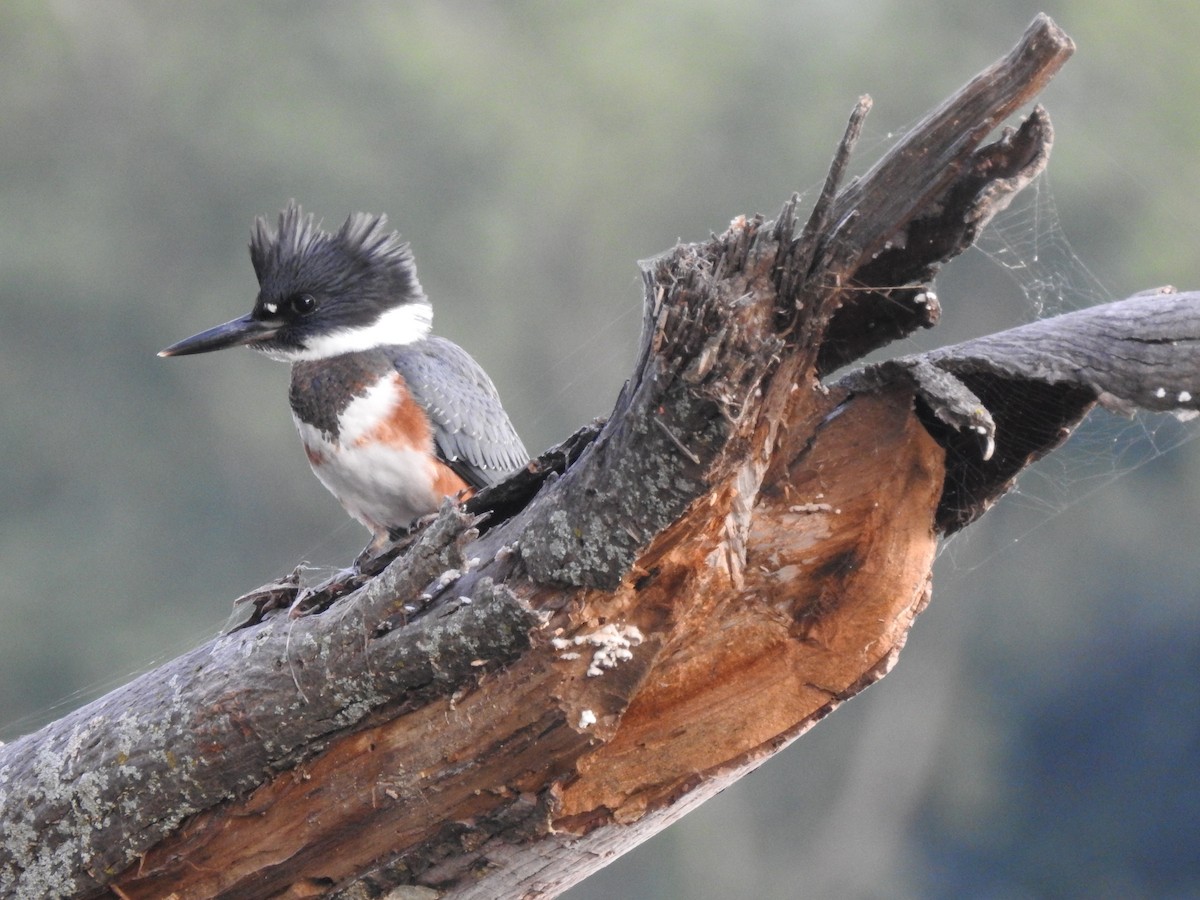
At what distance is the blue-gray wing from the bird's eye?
0.15 m

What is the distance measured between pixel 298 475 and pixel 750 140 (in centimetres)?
174

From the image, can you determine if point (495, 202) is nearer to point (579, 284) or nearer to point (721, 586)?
point (579, 284)

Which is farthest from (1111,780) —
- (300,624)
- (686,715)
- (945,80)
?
(300,624)

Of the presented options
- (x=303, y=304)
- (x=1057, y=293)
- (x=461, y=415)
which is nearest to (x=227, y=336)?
(x=303, y=304)

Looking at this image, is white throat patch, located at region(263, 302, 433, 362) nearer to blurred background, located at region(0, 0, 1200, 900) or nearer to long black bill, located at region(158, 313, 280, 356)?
long black bill, located at region(158, 313, 280, 356)

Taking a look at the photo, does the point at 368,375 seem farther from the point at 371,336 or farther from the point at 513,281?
the point at 513,281

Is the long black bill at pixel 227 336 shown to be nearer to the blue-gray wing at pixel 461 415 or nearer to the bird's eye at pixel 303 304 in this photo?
the bird's eye at pixel 303 304

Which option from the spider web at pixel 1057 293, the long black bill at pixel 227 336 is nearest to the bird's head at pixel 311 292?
the long black bill at pixel 227 336

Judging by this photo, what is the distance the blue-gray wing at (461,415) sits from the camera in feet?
6.33

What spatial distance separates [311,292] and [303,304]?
2cm

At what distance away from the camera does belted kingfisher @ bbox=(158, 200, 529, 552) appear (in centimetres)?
190

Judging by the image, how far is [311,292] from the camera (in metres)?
2.03

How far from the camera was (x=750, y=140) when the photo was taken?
378 centimetres

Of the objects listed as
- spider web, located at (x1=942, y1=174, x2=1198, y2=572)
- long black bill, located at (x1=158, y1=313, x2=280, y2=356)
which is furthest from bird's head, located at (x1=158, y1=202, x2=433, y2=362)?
spider web, located at (x1=942, y1=174, x2=1198, y2=572)
